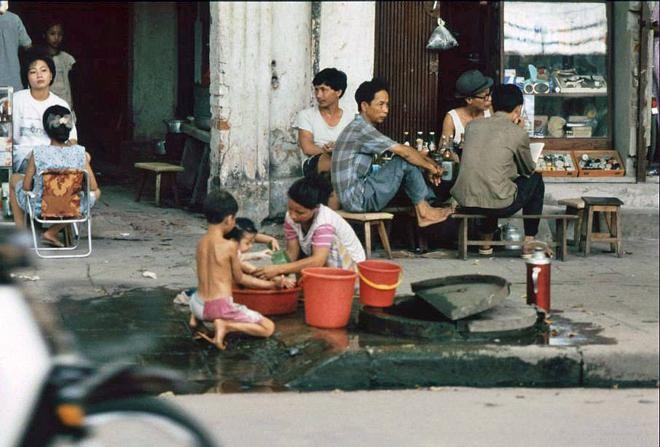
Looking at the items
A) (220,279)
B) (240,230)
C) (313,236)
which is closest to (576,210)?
(313,236)

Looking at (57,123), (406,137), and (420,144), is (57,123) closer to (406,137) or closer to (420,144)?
(420,144)

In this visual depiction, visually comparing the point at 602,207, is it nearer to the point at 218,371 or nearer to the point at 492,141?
the point at 492,141

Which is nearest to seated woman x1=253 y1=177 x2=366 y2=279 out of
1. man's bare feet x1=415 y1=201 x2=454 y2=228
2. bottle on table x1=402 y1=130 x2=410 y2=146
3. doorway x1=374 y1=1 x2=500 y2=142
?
man's bare feet x1=415 y1=201 x2=454 y2=228

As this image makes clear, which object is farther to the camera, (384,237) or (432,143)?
(432,143)

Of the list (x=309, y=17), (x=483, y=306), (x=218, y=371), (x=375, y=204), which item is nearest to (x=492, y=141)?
(x=375, y=204)

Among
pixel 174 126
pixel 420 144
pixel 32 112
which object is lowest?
pixel 420 144

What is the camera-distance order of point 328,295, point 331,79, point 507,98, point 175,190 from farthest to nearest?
point 175,190 → point 331,79 → point 507,98 → point 328,295

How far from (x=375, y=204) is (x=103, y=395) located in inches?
252

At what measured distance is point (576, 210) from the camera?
1064 cm

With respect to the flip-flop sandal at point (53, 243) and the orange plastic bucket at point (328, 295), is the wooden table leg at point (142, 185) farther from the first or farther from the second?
the orange plastic bucket at point (328, 295)

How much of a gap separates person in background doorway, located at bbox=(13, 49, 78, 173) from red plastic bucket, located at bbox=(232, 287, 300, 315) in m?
3.13

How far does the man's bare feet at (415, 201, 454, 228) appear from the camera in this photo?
32.8ft

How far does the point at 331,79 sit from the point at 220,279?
3458mm

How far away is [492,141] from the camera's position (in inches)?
394
